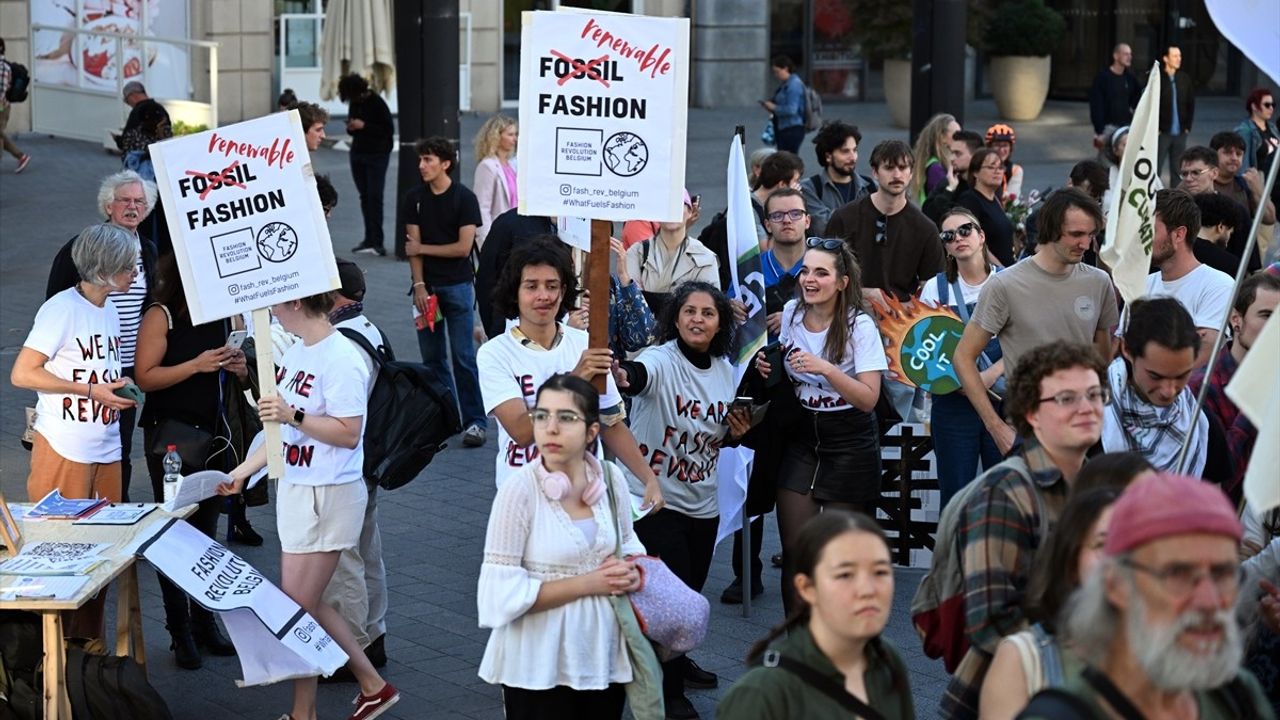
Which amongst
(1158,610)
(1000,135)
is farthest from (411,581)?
(1158,610)

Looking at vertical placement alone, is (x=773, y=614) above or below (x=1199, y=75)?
below

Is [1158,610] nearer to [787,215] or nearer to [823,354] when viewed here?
[823,354]

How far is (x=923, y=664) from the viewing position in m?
7.30

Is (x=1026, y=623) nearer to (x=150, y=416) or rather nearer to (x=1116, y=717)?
(x=1116, y=717)

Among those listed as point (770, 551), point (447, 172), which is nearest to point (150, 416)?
point (770, 551)

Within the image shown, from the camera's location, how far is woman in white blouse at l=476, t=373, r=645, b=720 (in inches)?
202

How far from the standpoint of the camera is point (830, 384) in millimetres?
7219

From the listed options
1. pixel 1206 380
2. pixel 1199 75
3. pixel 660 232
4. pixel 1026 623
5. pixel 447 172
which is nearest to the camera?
pixel 1026 623

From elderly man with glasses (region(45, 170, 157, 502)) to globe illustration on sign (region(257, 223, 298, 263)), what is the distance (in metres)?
1.04

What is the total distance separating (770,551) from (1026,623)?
16.0 feet

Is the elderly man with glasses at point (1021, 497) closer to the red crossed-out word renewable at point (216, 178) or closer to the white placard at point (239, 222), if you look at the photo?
the white placard at point (239, 222)

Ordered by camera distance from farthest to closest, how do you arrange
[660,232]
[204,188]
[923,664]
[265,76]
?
[265,76]
[660,232]
[923,664]
[204,188]

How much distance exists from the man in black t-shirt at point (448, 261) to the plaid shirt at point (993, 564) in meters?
6.74

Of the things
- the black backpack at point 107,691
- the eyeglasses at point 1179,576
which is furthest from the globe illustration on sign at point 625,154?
the eyeglasses at point 1179,576
